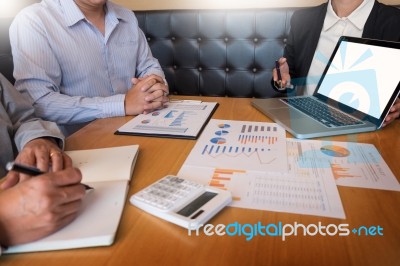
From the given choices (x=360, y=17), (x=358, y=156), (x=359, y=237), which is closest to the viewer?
(x=359, y=237)

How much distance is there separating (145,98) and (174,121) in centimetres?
14

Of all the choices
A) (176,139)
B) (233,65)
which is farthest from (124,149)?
(233,65)

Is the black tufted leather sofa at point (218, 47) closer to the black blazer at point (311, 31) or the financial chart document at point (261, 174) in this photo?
the black blazer at point (311, 31)

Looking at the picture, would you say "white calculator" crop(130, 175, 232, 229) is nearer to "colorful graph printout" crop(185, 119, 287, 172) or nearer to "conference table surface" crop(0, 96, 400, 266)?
"conference table surface" crop(0, 96, 400, 266)

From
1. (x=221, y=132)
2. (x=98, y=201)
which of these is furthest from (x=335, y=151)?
(x=98, y=201)

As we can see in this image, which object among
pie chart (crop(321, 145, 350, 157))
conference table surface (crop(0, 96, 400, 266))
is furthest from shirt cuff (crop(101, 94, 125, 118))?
pie chart (crop(321, 145, 350, 157))

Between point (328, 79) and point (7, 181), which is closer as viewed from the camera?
point (7, 181)

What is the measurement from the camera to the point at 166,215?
462 mm

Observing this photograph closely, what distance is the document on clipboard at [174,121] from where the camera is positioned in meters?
0.80

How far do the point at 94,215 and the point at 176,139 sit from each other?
329mm

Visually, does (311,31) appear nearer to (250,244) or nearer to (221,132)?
(221,132)

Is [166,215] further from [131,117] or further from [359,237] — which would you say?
[131,117]

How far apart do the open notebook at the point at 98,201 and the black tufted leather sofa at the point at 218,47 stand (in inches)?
43.0

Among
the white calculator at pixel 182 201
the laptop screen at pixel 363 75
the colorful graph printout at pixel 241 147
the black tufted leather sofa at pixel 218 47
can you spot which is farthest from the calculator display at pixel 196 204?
the black tufted leather sofa at pixel 218 47
